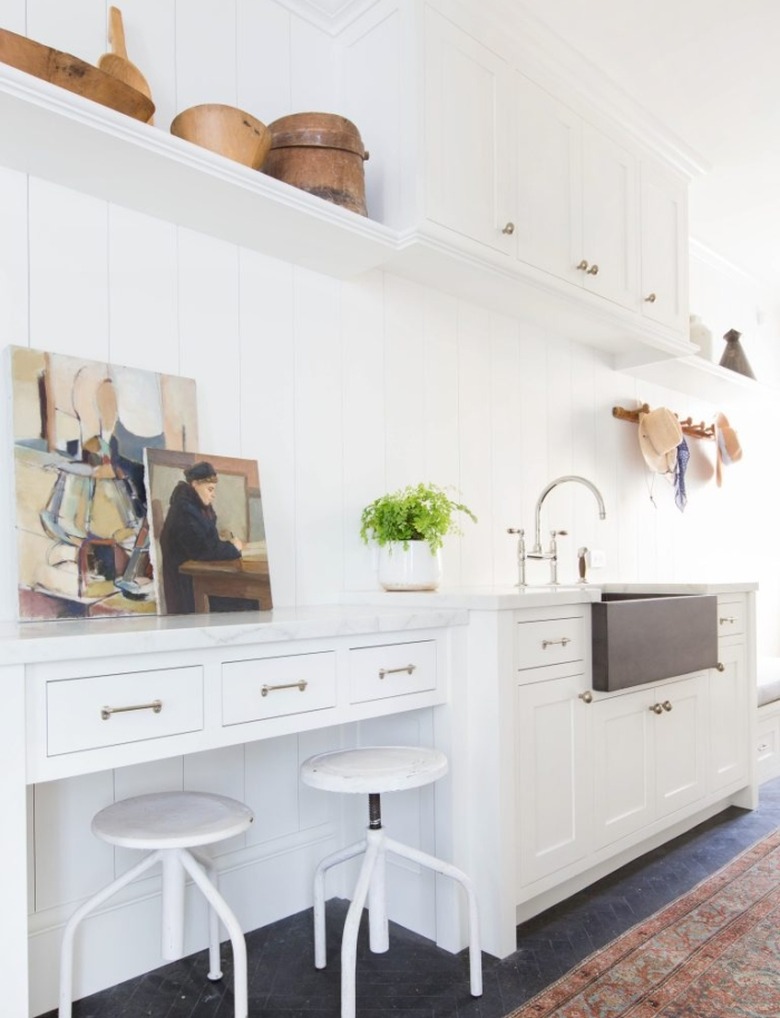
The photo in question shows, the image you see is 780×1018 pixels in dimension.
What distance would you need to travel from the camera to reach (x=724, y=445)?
4.25 meters

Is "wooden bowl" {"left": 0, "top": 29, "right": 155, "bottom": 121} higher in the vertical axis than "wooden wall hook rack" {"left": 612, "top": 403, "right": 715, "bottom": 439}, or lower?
higher

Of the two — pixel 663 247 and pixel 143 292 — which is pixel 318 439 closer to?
pixel 143 292

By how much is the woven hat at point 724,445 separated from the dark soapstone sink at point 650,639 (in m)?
1.76

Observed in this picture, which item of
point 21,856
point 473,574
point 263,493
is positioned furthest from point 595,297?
point 21,856

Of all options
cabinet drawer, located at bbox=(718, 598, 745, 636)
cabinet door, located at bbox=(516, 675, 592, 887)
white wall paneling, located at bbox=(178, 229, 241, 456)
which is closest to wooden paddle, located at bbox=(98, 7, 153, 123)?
white wall paneling, located at bbox=(178, 229, 241, 456)

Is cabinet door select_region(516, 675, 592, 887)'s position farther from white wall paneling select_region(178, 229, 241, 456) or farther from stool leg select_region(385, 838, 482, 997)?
white wall paneling select_region(178, 229, 241, 456)

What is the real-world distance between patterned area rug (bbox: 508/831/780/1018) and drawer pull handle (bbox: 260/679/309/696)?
791 mm

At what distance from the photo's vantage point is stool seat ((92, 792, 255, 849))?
1422mm

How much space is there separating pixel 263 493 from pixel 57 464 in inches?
22.1

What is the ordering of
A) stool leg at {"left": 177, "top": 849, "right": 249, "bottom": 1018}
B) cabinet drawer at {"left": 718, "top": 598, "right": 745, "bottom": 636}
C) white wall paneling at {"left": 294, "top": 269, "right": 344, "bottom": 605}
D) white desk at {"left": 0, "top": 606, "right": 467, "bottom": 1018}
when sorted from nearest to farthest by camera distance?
white desk at {"left": 0, "top": 606, "right": 467, "bottom": 1018} < stool leg at {"left": 177, "top": 849, "right": 249, "bottom": 1018} < white wall paneling at {"left": 294, "top": 269, "right": 344, "bottom": 605} < cabinet drawer at {"left": 718, "top": 598, "right": 745, "bottom": 636}

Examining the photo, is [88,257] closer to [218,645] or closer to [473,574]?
[218,645]

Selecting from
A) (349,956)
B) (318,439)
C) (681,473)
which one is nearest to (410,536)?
(318,439)

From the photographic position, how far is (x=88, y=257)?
72.0 inches

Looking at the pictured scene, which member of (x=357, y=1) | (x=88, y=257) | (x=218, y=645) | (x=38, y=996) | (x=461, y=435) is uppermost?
(x=357, y=1)
